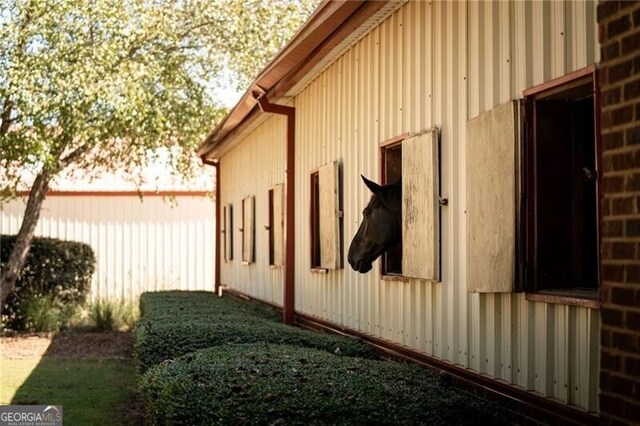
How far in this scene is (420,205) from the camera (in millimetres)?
7367

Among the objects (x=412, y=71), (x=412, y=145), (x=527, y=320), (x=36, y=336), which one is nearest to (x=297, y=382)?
(x=527, y=320)

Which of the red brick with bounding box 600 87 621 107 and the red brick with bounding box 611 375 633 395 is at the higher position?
the red brick with bounding box 600 87 621 107

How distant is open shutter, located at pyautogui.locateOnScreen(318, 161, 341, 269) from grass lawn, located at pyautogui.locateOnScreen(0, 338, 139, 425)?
8.93ft

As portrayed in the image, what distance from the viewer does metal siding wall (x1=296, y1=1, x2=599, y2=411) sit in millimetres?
5148

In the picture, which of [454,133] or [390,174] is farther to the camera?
[390,174]

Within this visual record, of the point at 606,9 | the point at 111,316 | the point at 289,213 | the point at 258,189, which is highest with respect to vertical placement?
the point at 606,9

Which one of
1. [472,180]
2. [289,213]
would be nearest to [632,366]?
[472,180]

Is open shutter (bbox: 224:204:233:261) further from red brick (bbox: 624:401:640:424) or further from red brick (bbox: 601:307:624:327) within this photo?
red brick (bbox: 624:401:640:424)

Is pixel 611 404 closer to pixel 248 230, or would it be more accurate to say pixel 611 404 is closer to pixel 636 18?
pixel 636 18

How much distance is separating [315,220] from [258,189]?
4.86 metres

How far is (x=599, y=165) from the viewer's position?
15.2 feet

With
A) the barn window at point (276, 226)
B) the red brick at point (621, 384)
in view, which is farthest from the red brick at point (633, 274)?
the barn window at point (276, 226)

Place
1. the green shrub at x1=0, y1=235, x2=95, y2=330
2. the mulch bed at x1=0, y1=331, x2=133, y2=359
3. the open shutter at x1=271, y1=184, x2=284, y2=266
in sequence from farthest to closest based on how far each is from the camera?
1. the green shrub at x1=0, y1=235, x2=95, y2=330
2. the mulch bed at x1=0, y1=331, x2=133, y2=359
3. the open shutter at x1=271, y1=184, x2=284, y2=266

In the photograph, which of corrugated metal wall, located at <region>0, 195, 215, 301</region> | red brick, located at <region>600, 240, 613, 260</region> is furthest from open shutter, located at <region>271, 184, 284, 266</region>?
corrugated metal wall, located at <region>0, 195, 215, 301</region>
